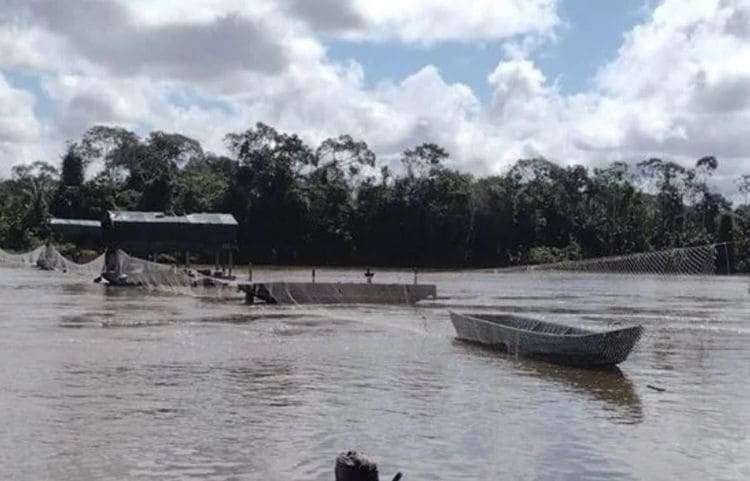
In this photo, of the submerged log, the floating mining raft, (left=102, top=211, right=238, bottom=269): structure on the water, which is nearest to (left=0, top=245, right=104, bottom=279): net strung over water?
(left=102, top=211, right=238, bottom=269): structure on the water

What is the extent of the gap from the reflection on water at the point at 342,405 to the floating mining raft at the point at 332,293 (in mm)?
11247

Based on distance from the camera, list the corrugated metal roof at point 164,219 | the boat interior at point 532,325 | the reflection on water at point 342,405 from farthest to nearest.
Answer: the corrugated metal roof at point 164,219 < the boat interior at point 532,325 < the reflection on water at point 342,405

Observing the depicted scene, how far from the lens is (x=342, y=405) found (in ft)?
50.9

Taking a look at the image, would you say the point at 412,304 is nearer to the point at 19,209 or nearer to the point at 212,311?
the point at 212,311

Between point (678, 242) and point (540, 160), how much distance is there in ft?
58.6

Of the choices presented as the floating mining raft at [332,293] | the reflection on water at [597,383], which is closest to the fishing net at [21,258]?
the floating mining raft at [332,293]

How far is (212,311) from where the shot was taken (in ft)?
120

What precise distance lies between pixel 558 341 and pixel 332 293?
936 inches

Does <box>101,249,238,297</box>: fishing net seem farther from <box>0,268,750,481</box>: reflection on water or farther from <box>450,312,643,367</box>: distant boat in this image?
<box>450,312,643,367</box>: distant boat

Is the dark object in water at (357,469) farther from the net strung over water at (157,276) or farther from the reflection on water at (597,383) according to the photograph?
the net strung over water at (157,276)

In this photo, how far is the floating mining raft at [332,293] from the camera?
138 feet

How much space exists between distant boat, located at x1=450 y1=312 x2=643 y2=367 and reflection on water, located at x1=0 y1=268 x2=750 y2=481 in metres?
0.44

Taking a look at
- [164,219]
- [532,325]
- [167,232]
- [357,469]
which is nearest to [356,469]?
[357,469]

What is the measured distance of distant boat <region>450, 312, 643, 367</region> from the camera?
20188mm
